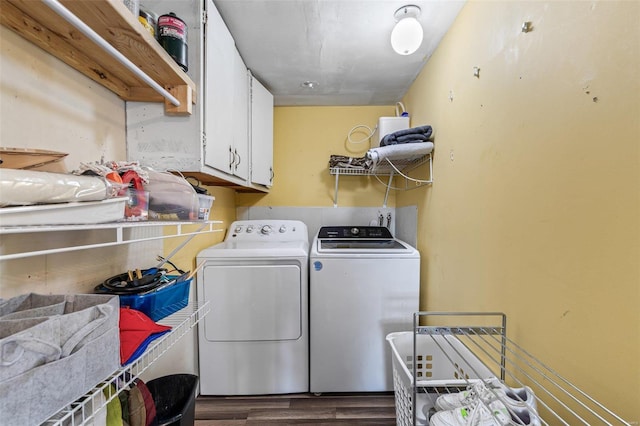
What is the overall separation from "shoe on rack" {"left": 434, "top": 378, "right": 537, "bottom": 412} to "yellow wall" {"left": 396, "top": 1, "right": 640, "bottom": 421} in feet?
0.44

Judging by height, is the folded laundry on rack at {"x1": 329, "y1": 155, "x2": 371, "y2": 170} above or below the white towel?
above

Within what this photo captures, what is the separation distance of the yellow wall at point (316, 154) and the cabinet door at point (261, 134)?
26cm

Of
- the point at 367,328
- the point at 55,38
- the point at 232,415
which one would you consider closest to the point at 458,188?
the point at 367,328

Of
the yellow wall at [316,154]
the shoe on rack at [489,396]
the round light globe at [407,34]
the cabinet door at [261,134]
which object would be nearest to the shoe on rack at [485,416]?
the shoe on rack at [489,396]

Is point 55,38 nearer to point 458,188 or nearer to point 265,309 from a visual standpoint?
point 265,309

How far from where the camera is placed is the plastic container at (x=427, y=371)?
38.1 inches

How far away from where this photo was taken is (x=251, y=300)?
1664 mm

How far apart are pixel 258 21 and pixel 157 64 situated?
75cm

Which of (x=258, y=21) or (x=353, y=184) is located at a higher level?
(x=258, y=21)

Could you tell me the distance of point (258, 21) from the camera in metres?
1.40

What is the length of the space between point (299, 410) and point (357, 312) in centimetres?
72

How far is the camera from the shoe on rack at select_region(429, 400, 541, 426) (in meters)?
0.71

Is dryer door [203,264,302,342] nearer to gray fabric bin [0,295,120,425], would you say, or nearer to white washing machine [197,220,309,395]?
white washing machine [197,220,309,395]

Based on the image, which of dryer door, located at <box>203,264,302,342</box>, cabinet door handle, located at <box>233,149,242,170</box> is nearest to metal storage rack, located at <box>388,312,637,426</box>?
dryer door, located at <box>203,264,302,342</box>
